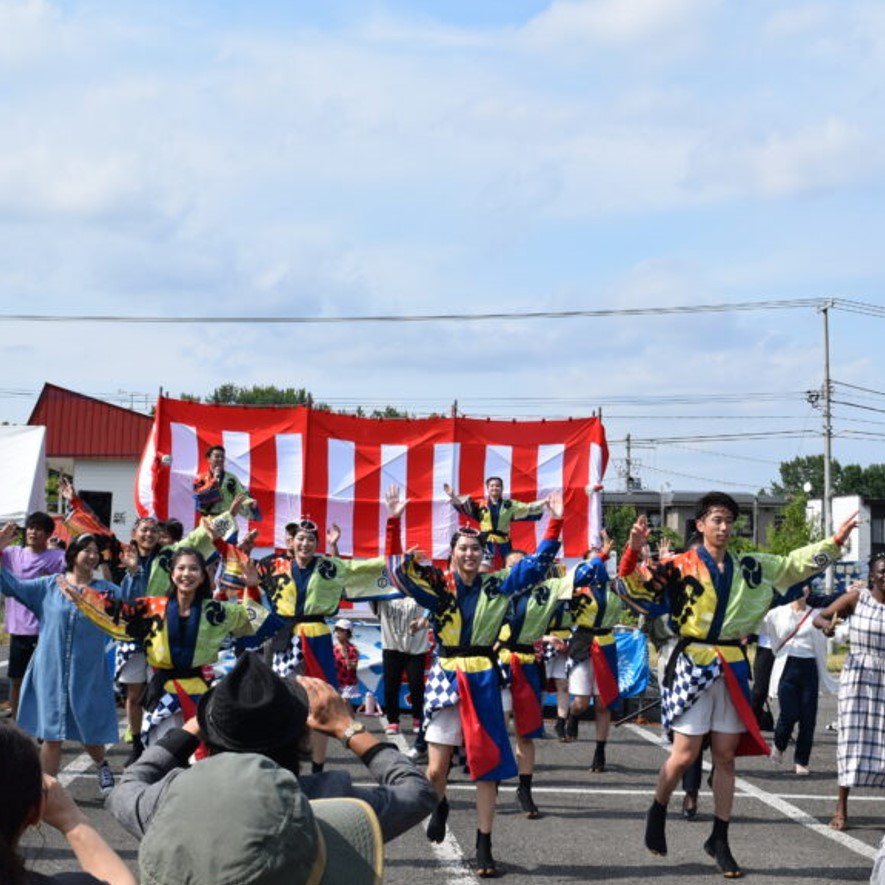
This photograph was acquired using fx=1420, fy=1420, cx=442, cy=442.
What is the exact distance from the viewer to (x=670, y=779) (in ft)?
24.6

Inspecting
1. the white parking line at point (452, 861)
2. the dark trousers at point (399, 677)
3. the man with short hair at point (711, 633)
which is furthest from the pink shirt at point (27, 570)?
the man with short hair at point (711, 633)

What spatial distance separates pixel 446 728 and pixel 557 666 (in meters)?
5.91

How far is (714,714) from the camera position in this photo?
7762 millimetres

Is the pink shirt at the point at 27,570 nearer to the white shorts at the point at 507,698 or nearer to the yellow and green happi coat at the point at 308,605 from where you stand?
the yellow and green happi coat at the point at 308,605

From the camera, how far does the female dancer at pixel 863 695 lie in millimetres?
8586

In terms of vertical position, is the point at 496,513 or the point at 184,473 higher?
the point at 184,473

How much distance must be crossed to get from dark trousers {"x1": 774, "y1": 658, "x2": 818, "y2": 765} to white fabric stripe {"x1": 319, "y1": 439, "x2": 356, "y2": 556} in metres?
6.62

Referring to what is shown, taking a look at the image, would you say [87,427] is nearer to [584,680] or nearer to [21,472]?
[21,472]

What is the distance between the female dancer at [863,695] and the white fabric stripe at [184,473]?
8.93 meters

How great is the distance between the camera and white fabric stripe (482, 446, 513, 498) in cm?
1710

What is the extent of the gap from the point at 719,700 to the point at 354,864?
5.60 meters

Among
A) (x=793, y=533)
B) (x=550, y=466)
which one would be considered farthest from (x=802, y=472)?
(x=550, y=466)

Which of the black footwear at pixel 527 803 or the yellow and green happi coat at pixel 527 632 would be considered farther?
the yellow and green happi coat at pixel 527 632

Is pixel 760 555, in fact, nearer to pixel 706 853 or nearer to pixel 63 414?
pixel 706 853
